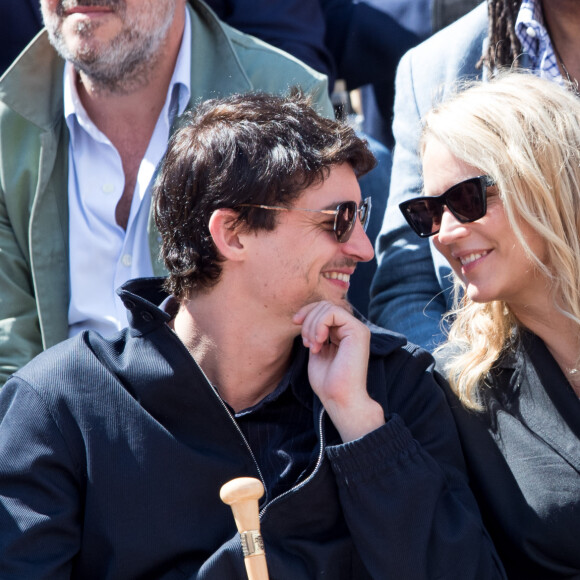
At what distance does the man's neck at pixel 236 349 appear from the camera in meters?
2.45

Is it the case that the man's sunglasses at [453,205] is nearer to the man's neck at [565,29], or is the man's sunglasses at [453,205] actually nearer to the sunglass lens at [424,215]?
the sunglass lens at [424,215]

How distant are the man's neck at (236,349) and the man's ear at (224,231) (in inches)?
4.7

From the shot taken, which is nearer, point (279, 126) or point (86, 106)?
point (279, 126)

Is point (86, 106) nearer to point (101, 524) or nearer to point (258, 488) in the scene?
point (101, 524)

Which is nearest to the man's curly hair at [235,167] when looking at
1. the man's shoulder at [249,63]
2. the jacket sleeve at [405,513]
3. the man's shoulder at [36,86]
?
the jacket sleeve at [405,513]

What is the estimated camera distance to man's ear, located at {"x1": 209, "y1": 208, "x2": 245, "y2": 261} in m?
2.45

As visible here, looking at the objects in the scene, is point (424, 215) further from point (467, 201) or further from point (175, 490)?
point (175, 490)

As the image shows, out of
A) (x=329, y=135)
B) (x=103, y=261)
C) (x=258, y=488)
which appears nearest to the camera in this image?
(x=258, y=488)

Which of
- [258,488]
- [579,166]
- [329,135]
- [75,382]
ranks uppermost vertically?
[329,135]

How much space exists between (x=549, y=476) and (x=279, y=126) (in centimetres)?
106

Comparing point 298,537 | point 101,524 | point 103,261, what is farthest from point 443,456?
point 103,261

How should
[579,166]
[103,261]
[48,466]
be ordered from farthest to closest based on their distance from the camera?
[103,261] < [579,166] < [48,466]

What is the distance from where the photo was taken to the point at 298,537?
7.24 feet

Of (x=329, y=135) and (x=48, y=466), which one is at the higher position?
(x=329, y=135)
